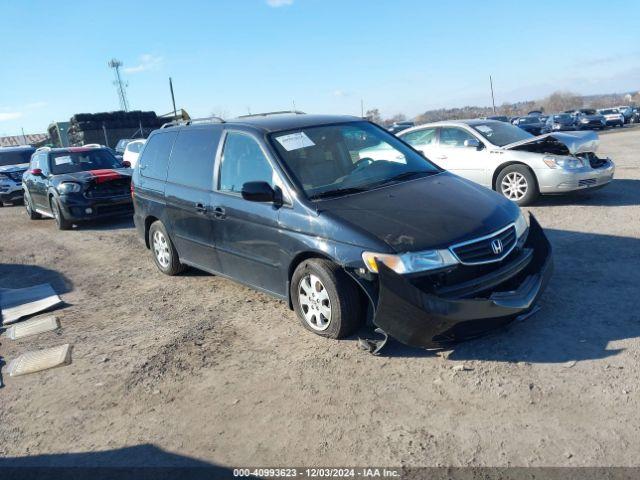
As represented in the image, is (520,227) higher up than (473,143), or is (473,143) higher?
(473,143)

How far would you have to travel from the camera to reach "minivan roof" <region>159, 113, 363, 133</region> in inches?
198

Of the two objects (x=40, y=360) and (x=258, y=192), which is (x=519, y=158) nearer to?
(x=258, y=192)

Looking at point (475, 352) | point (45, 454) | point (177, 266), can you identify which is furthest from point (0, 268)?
point (475, 352)

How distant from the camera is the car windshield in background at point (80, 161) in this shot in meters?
11.4

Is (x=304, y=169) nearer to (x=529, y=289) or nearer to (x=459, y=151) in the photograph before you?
(x=529, y=289)

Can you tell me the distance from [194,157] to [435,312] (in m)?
3.33

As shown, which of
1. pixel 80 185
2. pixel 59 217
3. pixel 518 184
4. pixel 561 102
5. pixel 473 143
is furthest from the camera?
pixel 561 102

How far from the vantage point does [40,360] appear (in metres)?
4.58

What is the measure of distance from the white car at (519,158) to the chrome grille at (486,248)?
200 inches

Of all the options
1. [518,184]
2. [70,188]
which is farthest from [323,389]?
[70,188]

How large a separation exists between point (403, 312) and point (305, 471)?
1.23 m

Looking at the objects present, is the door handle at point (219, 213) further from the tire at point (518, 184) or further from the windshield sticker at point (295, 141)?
the tire at point (518, 184)

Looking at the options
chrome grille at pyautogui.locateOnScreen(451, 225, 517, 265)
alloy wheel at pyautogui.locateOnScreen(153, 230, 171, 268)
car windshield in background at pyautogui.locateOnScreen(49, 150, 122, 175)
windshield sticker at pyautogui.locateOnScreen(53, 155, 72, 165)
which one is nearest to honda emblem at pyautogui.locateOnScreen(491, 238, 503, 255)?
chrome grille at pyautogui.locateOnScreen(451, 225, 517, 265)

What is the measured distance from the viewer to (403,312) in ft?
11.7
